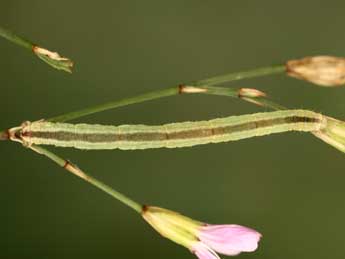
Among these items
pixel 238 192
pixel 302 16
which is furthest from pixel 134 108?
pixel 302 16

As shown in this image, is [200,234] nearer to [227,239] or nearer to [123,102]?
[227,239]

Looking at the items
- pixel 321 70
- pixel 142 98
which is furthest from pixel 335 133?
pixel 142 98

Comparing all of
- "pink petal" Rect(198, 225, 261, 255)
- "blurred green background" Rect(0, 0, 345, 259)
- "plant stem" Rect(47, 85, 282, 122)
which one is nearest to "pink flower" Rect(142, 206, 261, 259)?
"pink petal" Rect(198, 225, 261, 255)

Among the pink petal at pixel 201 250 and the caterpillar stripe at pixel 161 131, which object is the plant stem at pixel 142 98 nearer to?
the caterpillar stripe at pixel 161 131

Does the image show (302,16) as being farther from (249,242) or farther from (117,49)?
(249,242)

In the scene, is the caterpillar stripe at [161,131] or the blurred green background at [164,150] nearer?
the caterpillar stripe at [161,131]

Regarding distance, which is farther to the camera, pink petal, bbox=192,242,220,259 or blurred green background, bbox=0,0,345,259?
blurred green background, bbox=0,0,345,259

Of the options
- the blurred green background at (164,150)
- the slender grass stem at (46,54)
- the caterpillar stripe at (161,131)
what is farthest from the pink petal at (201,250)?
the blurred green background at (164,150)

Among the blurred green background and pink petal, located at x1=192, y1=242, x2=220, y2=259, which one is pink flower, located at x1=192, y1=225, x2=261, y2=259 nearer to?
pink petal, located at x1=192, y1=242, x2=220, y2=259
